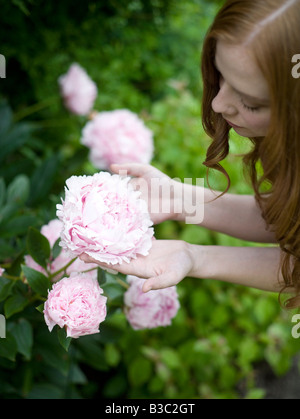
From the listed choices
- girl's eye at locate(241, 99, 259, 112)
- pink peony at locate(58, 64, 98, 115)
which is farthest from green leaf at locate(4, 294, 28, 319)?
pink peony at locate(58, 64, 98, 115)

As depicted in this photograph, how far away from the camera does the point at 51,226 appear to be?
114 centimetres

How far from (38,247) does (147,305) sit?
0.28 m

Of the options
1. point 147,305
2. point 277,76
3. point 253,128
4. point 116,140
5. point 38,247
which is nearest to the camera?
point 277,76

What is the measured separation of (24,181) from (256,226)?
2.22 ft

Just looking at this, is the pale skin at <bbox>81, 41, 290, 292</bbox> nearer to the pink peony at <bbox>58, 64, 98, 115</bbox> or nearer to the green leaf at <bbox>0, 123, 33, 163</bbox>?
the green leaf at <bbox>0, 123, 33, 163</bbox>

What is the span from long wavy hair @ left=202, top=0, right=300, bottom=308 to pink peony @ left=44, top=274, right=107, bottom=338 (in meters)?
0.39

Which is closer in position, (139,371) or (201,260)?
(201,260)

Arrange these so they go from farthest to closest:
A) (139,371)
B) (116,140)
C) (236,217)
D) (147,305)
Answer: (139,371), (116,140), (236,217), (147,305)

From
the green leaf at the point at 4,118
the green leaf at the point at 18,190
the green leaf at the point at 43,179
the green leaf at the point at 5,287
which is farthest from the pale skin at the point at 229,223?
the green leaf at the point at 4,118

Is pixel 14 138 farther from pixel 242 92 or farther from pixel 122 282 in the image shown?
pixel 242 92

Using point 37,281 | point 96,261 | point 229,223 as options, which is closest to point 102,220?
point 96,261

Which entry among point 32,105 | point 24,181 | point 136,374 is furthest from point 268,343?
point 32,105

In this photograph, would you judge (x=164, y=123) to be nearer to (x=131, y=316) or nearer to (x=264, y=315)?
(x=264, y=315)

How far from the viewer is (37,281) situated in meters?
0.99
